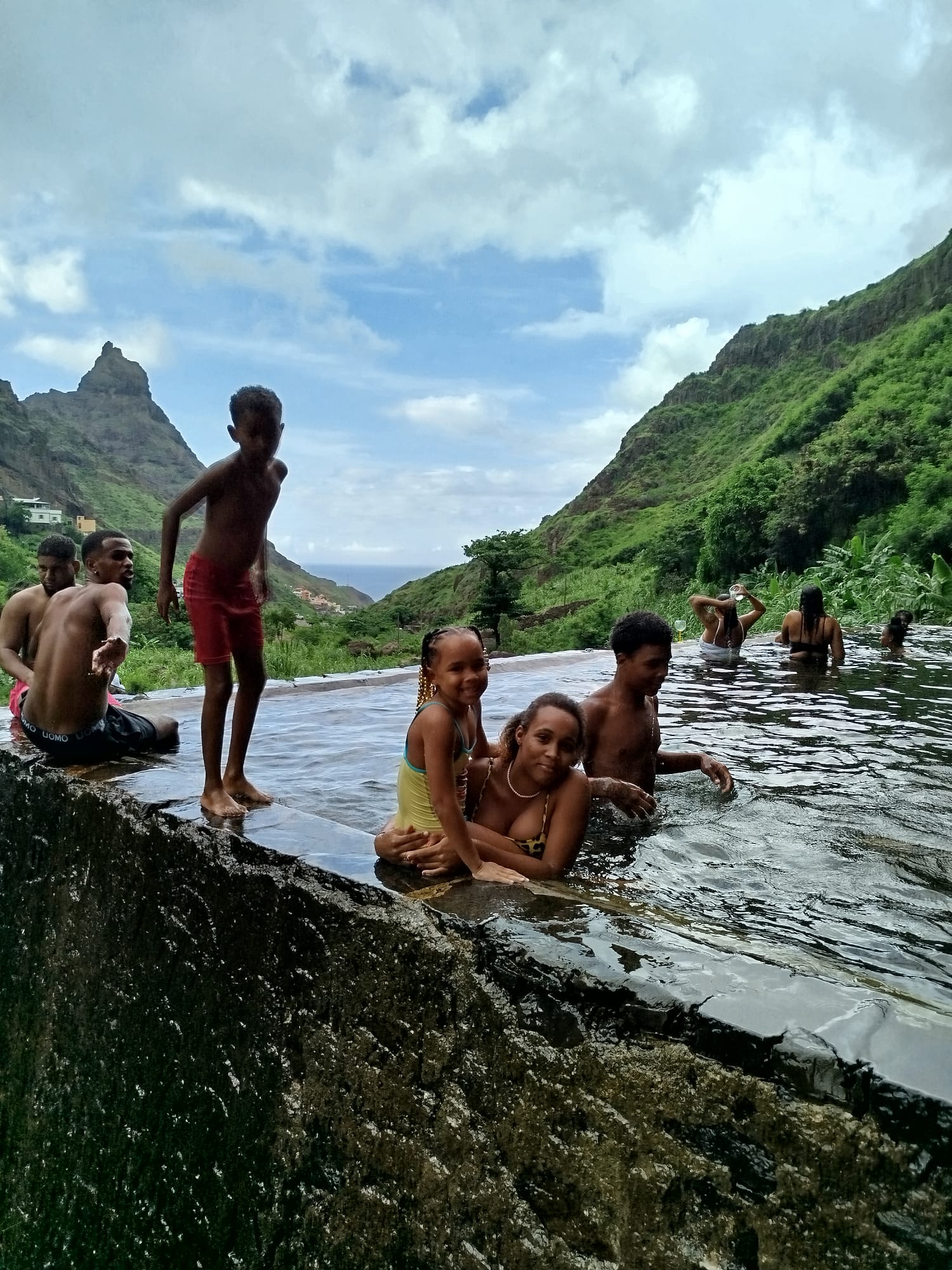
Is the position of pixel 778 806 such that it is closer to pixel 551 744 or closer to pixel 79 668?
pixel 551 744

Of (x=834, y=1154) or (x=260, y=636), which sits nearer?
(x=834, y=1154)

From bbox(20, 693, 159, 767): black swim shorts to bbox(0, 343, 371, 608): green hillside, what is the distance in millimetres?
25927

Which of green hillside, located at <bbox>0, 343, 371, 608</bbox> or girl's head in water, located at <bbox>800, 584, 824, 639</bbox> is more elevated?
green hillside, located at <bbox>0, 343, 371, 608</bbox>

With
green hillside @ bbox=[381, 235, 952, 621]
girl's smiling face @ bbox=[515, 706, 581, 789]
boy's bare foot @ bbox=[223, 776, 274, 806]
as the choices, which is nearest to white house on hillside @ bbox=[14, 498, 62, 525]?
green hillside @ bbox=[381, 235, 952, 621]

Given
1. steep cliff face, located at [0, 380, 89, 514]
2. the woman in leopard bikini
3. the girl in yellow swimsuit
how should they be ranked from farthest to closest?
1. steep cliff face, located at [0, 380, 89, 514]
2. the woman in leopard bikini
3. the girl in yellow swimsuit

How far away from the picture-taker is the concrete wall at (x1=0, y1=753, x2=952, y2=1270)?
66.5 inches

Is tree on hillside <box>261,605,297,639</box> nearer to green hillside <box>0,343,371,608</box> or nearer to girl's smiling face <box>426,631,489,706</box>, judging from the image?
green hillside <box>0,343,371,608</box>

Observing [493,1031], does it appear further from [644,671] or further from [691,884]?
[644,671]

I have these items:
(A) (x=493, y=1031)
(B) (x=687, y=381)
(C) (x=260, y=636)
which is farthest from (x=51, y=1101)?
(B) (x=687, y=381)

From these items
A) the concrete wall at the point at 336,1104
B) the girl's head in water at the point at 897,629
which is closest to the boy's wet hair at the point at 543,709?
the concrete wall at the point at 336,1104

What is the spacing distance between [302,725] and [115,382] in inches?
5408

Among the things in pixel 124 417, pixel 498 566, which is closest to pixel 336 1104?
pixel 498 566

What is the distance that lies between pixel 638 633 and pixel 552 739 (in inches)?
48.2

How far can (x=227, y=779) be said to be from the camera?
11.6ft
